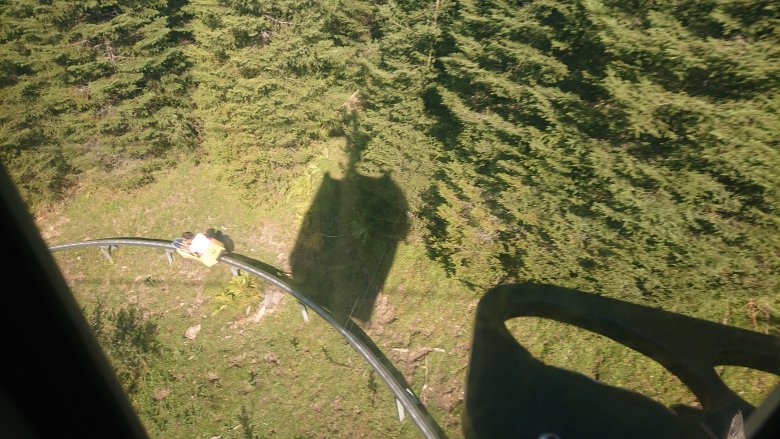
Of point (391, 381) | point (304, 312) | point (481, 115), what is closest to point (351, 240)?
point (304, 312)

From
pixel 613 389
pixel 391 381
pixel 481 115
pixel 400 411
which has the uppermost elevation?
pixel 481 115

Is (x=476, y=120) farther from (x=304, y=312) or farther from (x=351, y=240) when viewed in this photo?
(x=304, y=312)

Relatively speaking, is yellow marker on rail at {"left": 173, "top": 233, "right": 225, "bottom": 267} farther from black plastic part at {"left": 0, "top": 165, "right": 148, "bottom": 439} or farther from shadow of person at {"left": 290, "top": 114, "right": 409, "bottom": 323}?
black plastic part at {"left": 0, "top": 165, "right": 148, "bottom": 439}

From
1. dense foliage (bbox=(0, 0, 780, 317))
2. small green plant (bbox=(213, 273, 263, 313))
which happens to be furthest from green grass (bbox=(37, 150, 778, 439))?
dense foliage (bbox=(0, 0, 780, 317))

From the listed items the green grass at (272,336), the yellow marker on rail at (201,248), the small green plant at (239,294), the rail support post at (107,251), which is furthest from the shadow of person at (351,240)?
the rail support post at (107,251)

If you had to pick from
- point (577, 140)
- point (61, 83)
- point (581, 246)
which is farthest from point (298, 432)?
point (61, 83)

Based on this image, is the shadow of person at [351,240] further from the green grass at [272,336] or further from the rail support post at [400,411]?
the rail support post at [400,411]
